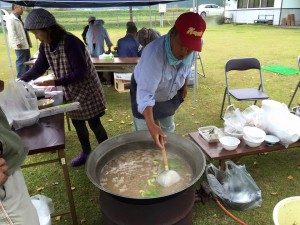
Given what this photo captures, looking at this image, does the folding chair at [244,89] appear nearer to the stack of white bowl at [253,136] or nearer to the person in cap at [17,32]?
the stack of white bowl at [253,136]

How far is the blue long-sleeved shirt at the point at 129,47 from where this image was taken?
6609 millimetres

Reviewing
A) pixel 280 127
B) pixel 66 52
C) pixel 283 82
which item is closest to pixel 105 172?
pixel 66 52

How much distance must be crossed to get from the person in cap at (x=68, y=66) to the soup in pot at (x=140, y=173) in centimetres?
102

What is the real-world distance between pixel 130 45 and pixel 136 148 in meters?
4.87

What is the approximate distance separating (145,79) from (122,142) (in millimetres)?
622

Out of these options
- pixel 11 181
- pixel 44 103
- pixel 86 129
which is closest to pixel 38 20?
pixel 44 103

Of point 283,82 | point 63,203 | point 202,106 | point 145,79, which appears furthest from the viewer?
point 283,82

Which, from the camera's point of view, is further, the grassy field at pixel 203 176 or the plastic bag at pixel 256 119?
the plastic bag at pixel 256 119

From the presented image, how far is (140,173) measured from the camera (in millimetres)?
2098

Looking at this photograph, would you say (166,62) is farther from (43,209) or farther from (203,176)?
(203,176)

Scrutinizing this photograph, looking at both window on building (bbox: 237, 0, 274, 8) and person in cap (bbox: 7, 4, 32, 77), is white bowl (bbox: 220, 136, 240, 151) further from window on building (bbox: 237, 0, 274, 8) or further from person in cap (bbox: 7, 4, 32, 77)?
window on building (bbox: 237, 0, 274, 8)

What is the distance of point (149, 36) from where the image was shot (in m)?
5.89

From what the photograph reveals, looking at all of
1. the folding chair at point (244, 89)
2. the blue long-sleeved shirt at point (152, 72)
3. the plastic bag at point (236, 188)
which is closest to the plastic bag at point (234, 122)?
the plastic bag at point (236, 188)

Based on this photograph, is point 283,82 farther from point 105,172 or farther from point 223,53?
point 105,172
